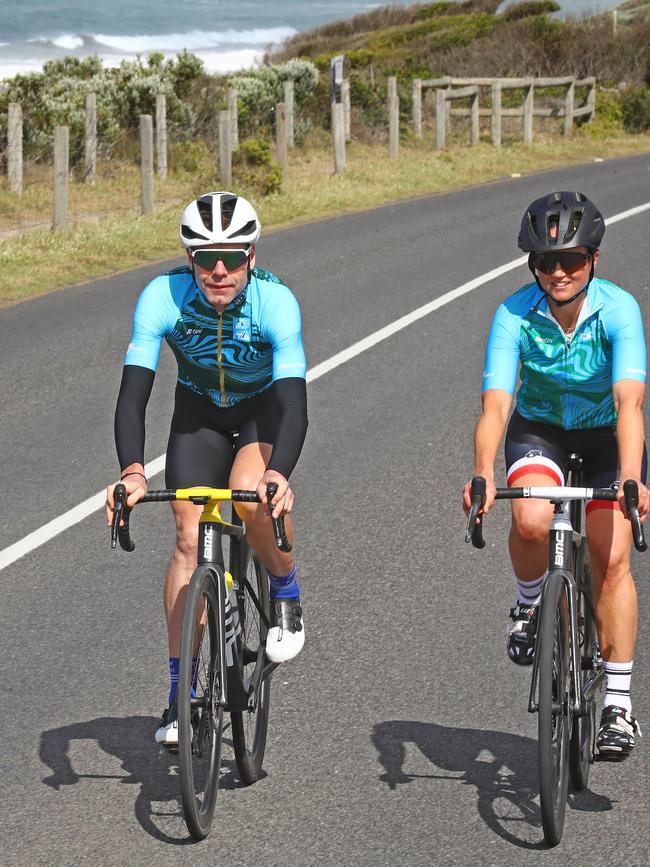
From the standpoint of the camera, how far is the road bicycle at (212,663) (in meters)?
4.36

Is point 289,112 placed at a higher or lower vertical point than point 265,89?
Result: higher

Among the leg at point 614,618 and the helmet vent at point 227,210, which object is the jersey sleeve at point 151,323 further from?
the leg at point 614,618

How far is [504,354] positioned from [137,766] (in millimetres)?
2032

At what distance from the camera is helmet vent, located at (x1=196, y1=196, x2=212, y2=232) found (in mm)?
5052

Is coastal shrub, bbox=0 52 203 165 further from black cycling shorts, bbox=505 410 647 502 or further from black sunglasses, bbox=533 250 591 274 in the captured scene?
black sunglasses, bbox=533 250 591 274

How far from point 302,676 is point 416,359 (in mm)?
6342

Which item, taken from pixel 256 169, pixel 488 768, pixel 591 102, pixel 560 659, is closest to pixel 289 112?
pixel 256 169

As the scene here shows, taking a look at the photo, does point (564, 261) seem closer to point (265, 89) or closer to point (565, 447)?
point (565, 447)

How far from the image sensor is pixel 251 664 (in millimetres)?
5223

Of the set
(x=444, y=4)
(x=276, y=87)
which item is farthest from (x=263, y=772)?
(x=444, y=4)

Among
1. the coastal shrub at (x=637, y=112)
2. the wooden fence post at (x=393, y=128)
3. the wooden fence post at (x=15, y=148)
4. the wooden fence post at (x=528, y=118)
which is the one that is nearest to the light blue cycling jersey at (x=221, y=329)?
the wooden fence post at (x=15, y=148)

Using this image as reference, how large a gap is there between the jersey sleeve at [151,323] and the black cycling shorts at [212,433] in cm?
29

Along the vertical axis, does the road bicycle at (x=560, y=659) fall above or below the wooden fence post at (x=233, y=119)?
above

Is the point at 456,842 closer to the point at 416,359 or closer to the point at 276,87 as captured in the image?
the point at 416,359
